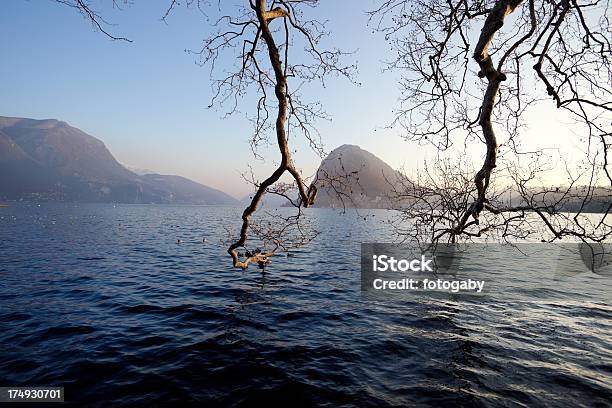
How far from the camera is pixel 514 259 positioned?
31.5 metres

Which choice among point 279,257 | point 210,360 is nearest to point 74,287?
point 210,360

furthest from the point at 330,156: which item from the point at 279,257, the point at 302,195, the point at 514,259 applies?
the point at 514,259

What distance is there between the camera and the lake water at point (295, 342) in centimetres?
758

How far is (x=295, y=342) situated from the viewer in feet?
34.1

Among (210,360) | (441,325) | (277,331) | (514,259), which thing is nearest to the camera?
(210,360)

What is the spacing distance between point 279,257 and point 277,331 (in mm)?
17395

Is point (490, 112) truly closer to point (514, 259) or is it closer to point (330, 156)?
point (330, 156)

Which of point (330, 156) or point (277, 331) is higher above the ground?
point (330, 156)

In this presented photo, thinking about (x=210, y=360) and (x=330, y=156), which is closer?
(x=330, y=156)

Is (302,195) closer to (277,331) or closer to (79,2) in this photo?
(79,2)

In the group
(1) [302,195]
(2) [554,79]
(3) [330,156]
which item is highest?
(2) [554,79]

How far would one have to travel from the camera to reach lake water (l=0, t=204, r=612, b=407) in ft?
24.9

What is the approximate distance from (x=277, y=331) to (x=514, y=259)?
30.0 meters

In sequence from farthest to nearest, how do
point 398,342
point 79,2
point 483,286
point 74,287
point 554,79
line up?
point 483,286, point 74,287, point 398,342, point 554,79, point 79,2
